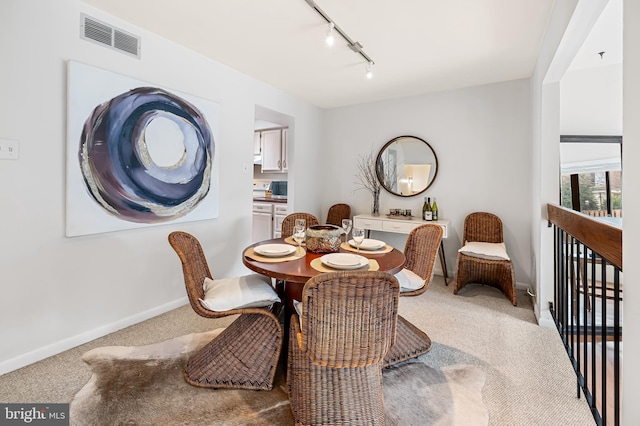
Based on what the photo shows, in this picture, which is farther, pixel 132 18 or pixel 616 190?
pixel 616 190

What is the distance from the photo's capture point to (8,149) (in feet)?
6.10

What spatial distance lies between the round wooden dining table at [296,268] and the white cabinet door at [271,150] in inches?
135

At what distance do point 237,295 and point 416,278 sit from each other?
118cm

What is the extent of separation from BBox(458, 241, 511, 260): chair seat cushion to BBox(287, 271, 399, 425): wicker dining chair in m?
2.15

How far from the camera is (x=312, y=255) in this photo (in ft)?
6.59

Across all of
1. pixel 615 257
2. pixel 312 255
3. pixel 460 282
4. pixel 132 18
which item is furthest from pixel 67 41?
pixel 460 282

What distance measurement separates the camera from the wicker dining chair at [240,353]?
5.71 ft

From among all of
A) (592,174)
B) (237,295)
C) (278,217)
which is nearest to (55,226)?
(237,295)

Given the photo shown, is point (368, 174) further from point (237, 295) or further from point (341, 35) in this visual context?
point (237, 295)

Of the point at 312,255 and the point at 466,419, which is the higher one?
the point at 312,255

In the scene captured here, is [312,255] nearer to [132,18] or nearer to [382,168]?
[132,18]

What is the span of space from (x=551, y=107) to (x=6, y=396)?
4150 millimetres

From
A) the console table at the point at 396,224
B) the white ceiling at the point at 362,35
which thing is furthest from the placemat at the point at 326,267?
the console table at the point at 396,224

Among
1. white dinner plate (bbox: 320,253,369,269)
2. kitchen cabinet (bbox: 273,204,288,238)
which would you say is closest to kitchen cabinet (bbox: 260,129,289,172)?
kitchen cabinet (bbox: 273,204,288,238)
